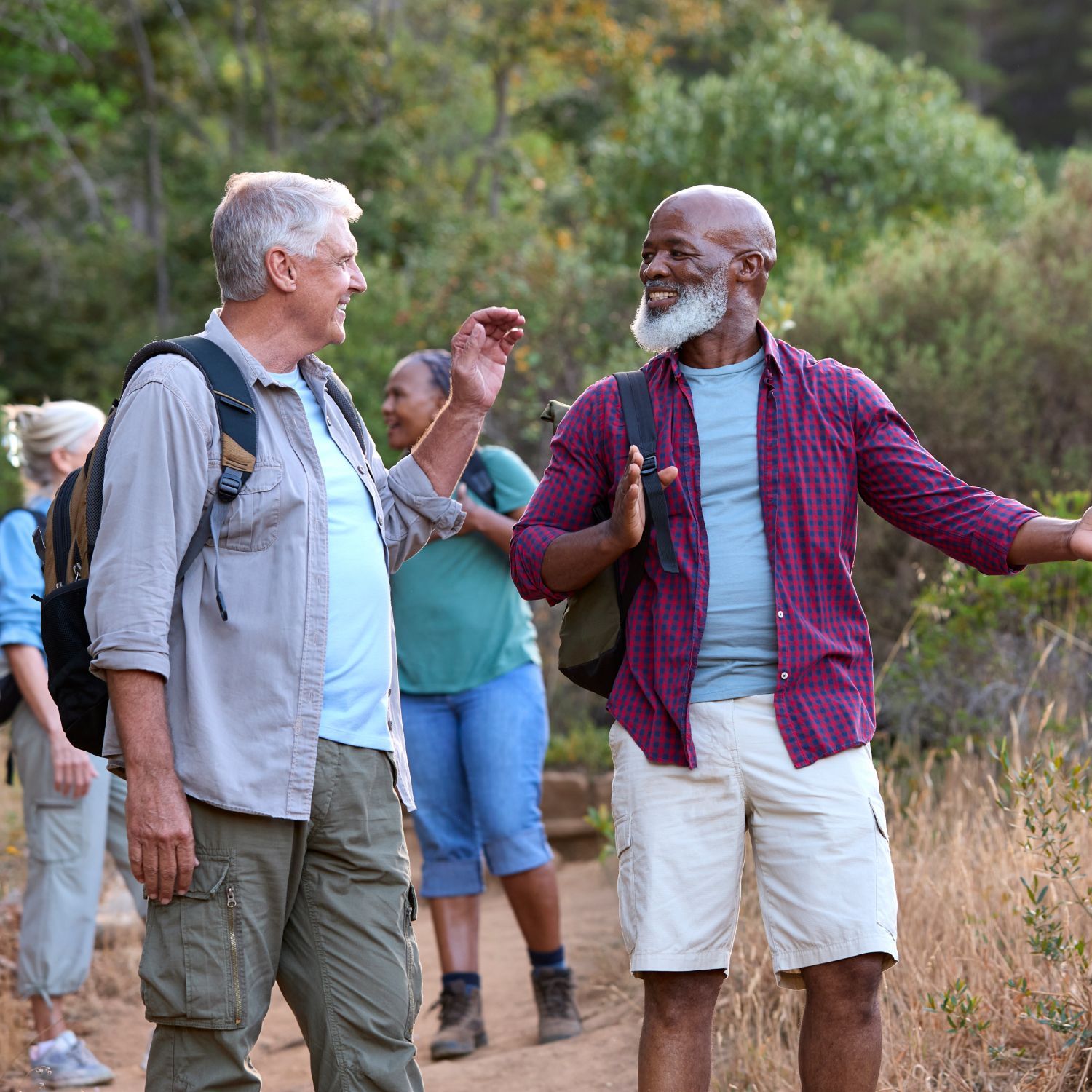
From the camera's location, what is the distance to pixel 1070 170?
10117 mm

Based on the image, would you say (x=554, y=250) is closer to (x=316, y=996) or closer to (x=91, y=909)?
(x=91, y=909)

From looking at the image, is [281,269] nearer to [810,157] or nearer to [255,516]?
[255,516]

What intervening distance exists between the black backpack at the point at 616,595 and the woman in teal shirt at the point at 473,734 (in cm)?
161

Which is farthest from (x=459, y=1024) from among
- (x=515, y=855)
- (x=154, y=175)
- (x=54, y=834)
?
(x=154, y=175)

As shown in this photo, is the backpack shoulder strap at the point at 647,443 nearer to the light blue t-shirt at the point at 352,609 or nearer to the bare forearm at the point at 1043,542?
the light blue t-shirt at the point at 352,609

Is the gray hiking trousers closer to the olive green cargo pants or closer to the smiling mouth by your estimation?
the olive green cargo pants

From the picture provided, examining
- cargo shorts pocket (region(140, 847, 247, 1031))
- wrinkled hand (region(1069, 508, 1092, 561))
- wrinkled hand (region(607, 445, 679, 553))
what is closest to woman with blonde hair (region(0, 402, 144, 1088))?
cargo shorts pocket (region(140, 847, 247, 1031))

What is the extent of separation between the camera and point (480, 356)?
3.28 meters

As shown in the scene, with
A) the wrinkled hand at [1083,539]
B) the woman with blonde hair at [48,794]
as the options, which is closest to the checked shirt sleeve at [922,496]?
the wrinkled hand at [1083,539]

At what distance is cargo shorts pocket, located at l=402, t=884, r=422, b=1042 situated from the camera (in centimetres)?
286

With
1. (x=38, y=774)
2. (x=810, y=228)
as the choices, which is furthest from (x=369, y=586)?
(x=810, y=228)

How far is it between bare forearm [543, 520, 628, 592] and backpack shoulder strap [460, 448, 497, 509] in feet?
5.87

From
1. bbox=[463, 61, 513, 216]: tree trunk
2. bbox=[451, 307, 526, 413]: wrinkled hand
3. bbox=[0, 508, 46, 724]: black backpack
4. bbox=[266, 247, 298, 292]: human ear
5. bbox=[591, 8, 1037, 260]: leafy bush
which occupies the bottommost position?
bbox=[0, 508, 46, 724]: black backpack

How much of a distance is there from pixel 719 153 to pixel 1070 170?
15.3 feet
